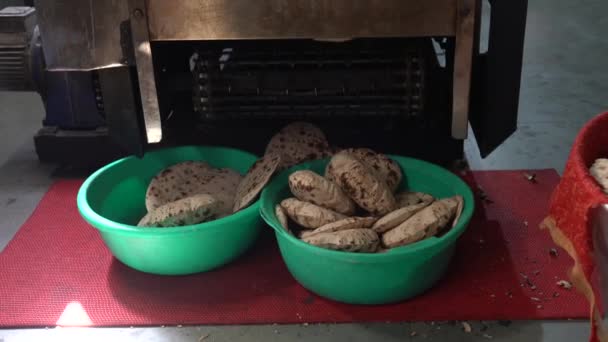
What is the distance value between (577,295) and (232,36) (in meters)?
0.60

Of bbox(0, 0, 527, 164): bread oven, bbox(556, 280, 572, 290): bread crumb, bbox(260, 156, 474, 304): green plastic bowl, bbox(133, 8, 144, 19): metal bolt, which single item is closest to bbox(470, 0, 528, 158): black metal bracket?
bbox(0, 0, 527, 164): bread oven

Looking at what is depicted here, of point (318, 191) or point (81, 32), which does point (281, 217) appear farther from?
point (81, 32)

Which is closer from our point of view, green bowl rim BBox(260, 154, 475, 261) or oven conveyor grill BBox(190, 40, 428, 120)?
green bowl rim BBox(260, 154, 475, 261)

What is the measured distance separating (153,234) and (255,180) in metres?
0.19

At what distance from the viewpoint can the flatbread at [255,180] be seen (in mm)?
999

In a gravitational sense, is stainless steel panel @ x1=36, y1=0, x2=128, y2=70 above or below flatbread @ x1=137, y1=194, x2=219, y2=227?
above

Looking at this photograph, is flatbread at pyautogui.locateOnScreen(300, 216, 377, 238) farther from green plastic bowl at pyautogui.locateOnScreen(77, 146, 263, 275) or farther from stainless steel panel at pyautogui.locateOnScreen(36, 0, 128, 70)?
stainless steel panel at pyautogui.locateOnScreen(36, 0, 128, 70)

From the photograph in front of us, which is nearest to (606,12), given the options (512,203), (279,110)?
(512,203)

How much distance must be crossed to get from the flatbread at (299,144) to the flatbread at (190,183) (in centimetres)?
9

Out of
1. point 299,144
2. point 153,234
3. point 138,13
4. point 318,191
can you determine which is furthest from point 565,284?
point 138,13

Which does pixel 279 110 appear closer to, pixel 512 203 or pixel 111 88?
pixel 111 88

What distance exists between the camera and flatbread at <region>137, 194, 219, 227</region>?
97 centimetres

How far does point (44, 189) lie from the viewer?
4.24 feet

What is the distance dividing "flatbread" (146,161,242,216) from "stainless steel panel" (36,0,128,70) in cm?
22
